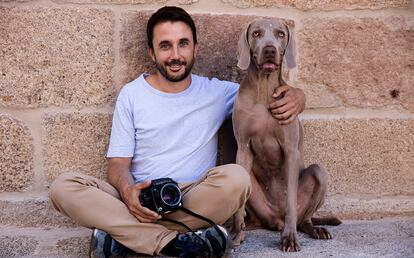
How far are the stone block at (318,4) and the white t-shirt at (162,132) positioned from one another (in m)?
0.58

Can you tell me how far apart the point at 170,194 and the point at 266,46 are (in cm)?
80

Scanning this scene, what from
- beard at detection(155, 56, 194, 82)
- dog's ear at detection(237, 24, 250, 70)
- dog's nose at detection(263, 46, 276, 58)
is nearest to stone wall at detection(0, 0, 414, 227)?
beard at detection(155, 56, 194, 82)

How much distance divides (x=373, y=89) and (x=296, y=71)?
43cm

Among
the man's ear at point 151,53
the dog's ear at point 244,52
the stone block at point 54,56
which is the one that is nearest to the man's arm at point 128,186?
the stone block at point 54,56

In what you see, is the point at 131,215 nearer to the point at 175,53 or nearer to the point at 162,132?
the point at 162,132

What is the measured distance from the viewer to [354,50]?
355 cm

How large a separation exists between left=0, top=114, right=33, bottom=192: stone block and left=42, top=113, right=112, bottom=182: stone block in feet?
0.29

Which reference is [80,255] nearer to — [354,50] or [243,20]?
[243,20]

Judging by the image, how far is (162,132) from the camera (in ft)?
10.7

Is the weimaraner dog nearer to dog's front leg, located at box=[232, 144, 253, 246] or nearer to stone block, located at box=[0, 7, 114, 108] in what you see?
dog's front leg, located at box=[232, 144, 253, 246]

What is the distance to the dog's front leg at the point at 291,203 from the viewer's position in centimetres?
296

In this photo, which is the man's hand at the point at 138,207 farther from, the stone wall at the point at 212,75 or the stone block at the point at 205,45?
the stone block at the point at 205,45

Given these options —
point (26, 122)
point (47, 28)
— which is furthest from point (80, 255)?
point (47, 28)

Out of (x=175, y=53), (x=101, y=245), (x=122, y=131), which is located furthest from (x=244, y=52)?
(x=101, y=245)
